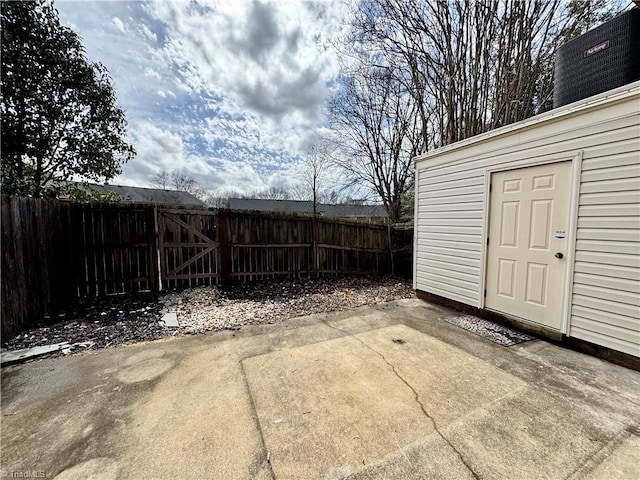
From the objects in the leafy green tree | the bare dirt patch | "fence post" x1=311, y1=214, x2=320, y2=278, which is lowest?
the bare dirt patch

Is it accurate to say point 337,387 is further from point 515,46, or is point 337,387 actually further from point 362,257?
point 515,46

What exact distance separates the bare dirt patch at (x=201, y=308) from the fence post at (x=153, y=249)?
0.25 metres

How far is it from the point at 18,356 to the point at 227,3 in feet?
18.4

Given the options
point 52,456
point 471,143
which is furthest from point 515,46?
point 52,456

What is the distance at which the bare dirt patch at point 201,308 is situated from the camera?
9.96ft

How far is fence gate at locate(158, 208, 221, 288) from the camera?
482cm

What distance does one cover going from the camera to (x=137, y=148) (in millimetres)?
5613

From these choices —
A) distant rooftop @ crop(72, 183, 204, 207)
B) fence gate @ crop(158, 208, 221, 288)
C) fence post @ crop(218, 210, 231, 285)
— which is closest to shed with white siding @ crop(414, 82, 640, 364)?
fence post @ crop(218, 210, 231, 285)

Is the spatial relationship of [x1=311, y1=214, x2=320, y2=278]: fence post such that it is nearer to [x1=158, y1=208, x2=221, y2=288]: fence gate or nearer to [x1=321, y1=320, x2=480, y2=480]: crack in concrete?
[x1=158, y1=208, x2=221, y2=288]: fence gate

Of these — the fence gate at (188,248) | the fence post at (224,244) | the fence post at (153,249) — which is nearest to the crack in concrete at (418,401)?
the fence post at (224,244)

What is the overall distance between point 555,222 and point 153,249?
238 inches

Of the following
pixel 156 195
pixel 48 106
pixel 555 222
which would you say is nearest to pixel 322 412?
pixel 555 222

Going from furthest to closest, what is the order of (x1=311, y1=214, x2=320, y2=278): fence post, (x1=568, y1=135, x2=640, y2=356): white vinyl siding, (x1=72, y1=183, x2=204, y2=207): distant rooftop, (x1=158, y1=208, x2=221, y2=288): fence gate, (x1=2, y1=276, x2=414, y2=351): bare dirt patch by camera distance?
(x1=72, y1=183, x2=204, y2=207): distant rooftop < (x1=311, y1=214, x2=320, y2=278): fence post < (x1=158, y1=208, x2=221, y2=288): fence gate < (x1=2, y1=276, x2=414, y2=351): bare dirt patch < (x1=568, y1=135, x2=640, y2=356): white vinyl siding

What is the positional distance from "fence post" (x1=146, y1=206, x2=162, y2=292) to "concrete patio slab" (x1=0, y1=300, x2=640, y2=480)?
2.24 meters
